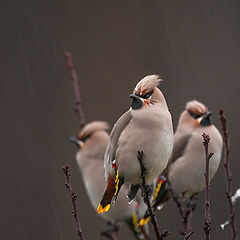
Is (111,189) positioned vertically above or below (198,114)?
below

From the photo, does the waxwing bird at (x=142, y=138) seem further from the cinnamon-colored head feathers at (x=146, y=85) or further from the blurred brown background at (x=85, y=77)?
the blurred brown background at (x=85, y=77)

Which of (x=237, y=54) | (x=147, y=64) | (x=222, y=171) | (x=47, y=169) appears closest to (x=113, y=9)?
(x=147, y=64)

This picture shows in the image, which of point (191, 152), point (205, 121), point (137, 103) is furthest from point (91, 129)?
point (137, 103)

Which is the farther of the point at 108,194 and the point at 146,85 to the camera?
the point at 108,194

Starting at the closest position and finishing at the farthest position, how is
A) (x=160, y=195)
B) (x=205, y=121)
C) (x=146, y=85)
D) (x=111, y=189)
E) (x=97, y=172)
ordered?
(x=146, y=85), (x=111, y=189), (x=160, y=195), (x=205, y=121), (x=97, y=172)

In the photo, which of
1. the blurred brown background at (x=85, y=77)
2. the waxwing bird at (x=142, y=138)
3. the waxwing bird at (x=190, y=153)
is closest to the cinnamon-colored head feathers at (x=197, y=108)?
the waxwing bird at (x=190, y=153)

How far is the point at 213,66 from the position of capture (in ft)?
34.2

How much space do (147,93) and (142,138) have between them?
0.82 ft

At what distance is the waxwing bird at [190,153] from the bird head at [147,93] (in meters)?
1.14

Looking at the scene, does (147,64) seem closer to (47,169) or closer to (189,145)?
(47,169)

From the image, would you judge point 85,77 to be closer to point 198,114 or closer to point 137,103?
point 198,114

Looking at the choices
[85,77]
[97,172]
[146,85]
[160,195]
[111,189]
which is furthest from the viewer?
[85,77]

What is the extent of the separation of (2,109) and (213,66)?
3624 millimetres

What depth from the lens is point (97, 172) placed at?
611 centimetres
